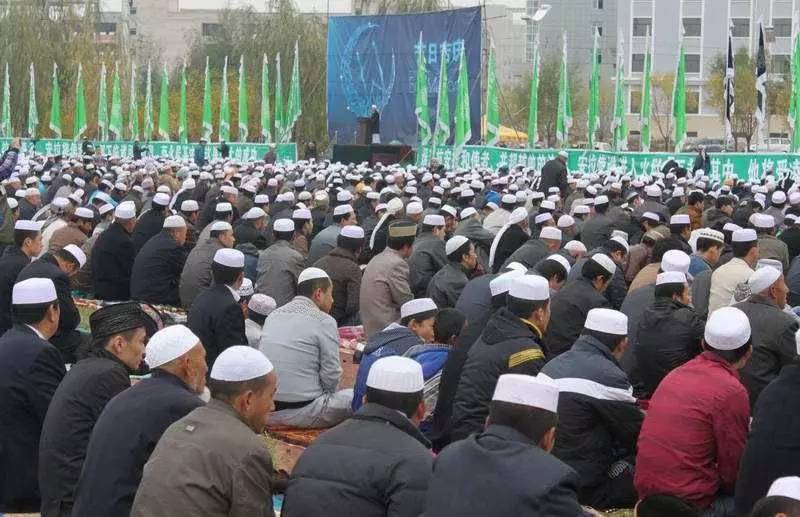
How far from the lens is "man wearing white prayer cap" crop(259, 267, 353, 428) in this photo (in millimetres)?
7664

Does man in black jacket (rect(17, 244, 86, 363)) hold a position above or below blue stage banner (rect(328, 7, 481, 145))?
below

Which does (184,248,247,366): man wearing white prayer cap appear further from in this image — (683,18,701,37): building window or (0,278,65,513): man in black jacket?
(683,18,701,37): building window

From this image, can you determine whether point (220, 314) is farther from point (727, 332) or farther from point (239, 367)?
point (239, 367)

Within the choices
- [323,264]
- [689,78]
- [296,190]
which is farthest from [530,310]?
[689,78]

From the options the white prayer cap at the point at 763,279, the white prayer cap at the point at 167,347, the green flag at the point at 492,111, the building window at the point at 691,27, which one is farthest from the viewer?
the building window at the point at 691,27

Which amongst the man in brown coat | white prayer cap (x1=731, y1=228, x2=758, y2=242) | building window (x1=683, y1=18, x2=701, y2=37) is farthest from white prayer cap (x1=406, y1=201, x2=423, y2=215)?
building window (x1=683, y1=18, x2=701, y2=37)

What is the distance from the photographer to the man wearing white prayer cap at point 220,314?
8.40m

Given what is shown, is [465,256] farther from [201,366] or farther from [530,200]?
[530,200]

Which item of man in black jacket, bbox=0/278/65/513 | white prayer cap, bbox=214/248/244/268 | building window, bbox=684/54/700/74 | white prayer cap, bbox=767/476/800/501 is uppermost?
building window, bbox=684/54/700/74

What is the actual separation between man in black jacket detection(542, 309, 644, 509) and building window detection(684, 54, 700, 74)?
67475 mm

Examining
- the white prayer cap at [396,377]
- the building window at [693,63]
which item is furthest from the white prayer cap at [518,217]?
the building window at [693,63]

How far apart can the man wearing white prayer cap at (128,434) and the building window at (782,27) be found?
6923 centimetres

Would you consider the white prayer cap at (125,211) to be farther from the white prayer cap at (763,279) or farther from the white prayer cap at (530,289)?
the white prayer cap at (763,279)

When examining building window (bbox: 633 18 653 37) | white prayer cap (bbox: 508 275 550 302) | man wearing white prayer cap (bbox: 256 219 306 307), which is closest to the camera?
white prayer cap (bbox: 508 275 550 302)
